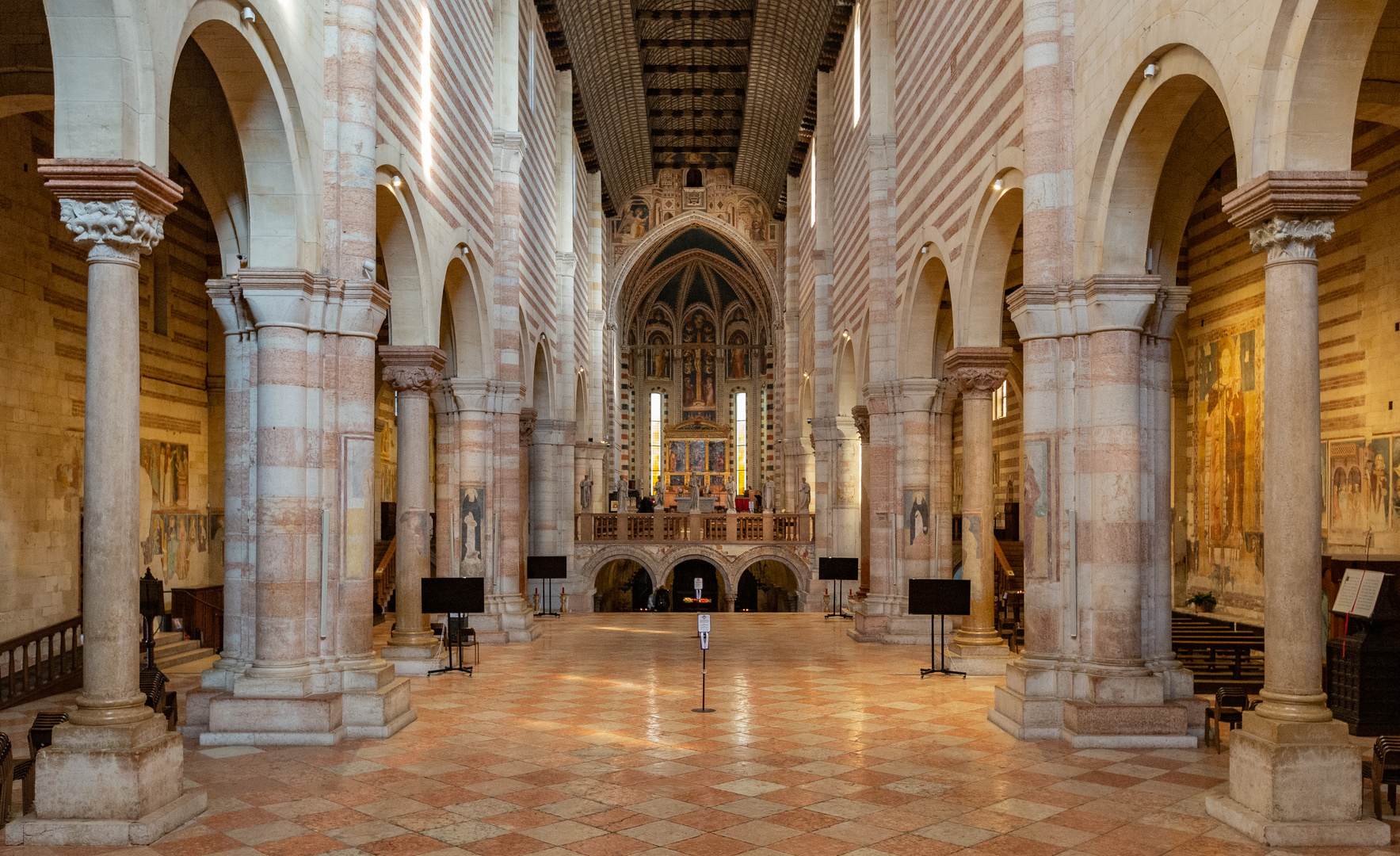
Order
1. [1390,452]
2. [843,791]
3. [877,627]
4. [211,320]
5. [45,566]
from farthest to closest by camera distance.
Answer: [211,320]
[877,627]
[45,566]
[1390,452]
[843,791]

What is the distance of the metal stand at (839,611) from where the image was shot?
81.6 feet

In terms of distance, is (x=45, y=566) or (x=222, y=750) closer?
(x=222, y=750)

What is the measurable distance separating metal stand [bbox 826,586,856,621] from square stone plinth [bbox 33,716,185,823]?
60.4ft

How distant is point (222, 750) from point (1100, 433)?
872 centimetres

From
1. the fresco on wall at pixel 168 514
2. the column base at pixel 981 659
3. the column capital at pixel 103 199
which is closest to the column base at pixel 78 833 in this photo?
the column capital at pixel 103 199

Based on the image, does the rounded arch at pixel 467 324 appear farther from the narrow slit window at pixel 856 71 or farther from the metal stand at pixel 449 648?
the narrow slit window at pixel 856 71

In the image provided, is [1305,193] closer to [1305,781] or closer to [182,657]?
[1305,781]

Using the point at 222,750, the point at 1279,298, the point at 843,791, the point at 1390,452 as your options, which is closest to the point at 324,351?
the point at 222,750

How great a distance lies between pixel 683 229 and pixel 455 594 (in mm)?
34006

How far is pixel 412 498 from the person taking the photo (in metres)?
14.6

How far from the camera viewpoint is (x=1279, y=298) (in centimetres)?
749

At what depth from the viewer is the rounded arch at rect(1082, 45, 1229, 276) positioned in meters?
9.34

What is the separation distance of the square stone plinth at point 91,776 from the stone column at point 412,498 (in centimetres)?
705

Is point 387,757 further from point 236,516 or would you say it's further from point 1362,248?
point 1362,248
